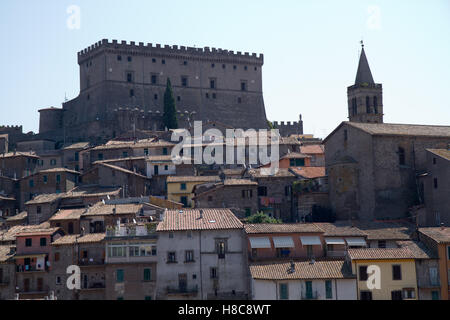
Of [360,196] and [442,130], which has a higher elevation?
[442,130]

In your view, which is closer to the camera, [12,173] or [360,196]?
[360,196]

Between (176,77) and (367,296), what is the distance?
5010 centimetres

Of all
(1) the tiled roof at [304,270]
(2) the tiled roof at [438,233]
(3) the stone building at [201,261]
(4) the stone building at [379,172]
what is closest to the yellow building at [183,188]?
(4) the stone building at [379,172]

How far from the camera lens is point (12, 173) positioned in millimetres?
66438

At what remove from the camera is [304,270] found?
125ft

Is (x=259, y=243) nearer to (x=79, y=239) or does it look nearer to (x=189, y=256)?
(x=189, y=256)

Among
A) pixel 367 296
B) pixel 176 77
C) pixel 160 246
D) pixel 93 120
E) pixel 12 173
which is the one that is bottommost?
pixel 367 296

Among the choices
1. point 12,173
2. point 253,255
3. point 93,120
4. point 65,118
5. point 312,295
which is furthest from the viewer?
point 65,118

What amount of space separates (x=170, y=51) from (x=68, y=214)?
37.2 metres

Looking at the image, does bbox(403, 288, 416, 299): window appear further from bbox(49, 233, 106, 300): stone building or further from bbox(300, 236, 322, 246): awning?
bbox(49, 233, 106, 300): stone building

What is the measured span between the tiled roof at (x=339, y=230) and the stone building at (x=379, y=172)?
3.91 metres

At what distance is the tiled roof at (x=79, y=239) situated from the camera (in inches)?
1724
